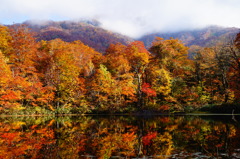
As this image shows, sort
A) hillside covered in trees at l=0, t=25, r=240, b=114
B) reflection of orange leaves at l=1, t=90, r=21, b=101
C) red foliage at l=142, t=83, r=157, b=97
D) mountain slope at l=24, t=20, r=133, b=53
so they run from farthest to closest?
mountain slope at l=24, t=20, r=133, b=53 < hillside covered in trees at l=0, t=25, r=240, b=114 < red foliage at l=142, t=83, r=157, b=97 < reflection of orange leaves at l=1, t=90, r=21, b=101

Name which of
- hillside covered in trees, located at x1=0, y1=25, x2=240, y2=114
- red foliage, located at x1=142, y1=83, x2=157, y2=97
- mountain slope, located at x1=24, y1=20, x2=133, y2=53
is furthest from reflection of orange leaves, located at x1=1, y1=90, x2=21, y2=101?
mountain slope, located at x1=24, y1=20, x2=133, y2=53

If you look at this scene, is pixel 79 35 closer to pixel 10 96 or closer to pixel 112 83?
pixel 112 83

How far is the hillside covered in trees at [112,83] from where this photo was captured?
3061 centimetres

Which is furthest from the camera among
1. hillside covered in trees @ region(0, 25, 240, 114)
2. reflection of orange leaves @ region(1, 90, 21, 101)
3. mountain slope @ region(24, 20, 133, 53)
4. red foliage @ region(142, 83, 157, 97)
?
mountain slope @ region(24, 20, 133, 53)

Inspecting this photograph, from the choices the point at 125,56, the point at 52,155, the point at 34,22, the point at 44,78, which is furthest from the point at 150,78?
the point at 34,22

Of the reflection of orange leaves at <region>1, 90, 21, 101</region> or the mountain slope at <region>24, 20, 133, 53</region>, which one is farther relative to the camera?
the mountain slope at <region>24, 20, 133, 53</region>

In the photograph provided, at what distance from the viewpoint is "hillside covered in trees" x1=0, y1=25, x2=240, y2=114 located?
30.6 m

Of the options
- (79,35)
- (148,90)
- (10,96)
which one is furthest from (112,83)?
(79,35)

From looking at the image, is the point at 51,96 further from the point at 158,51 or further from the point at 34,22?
the point at 34,22

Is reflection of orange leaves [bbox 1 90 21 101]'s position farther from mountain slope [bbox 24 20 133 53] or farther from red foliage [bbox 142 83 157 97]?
mountain slope [bbox 24 20 133 53]

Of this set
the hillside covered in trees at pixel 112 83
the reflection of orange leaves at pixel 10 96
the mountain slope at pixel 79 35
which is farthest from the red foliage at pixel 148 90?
the mountain slope at pixel 79 35

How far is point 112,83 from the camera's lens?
31.9m

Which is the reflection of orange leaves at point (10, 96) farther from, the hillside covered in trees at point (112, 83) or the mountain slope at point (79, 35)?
the mountain slope at point (79, 35)

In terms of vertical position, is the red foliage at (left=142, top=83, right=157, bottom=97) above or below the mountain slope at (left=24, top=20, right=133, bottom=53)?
below
